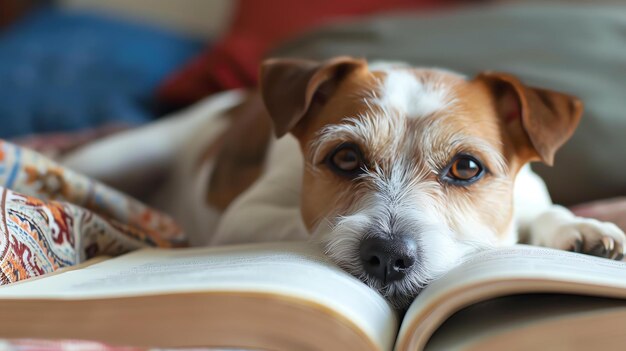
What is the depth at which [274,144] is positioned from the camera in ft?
7.39

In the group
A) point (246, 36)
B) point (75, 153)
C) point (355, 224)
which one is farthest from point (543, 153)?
point (246, 36)

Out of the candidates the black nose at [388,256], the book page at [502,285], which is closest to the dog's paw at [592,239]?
the book page at [502,285]

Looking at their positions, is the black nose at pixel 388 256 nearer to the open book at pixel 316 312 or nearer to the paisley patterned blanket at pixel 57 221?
the open book at pixel 316 312

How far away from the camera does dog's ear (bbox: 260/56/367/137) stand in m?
1.66

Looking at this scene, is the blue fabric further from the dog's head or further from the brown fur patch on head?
the brown fur patch on head

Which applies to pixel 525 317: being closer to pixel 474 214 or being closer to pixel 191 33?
pixel 474 214

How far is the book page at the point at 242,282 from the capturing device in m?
1.07

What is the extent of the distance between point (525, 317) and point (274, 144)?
1302 millimetres

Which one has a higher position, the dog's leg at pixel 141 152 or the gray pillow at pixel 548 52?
the gray pillow at pixel 548 52

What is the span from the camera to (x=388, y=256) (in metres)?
1.34

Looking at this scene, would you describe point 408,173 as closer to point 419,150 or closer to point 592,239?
point 419,150

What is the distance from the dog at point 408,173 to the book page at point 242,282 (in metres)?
0.13

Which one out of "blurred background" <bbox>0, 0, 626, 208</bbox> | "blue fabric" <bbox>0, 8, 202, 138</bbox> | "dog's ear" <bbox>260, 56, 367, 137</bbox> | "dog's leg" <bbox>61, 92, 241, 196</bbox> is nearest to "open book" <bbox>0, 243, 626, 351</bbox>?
"dog's ear" <bbox>260, 56, 367, 137</bbox>

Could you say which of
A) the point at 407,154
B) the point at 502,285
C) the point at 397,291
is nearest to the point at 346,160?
the point at 407,154
